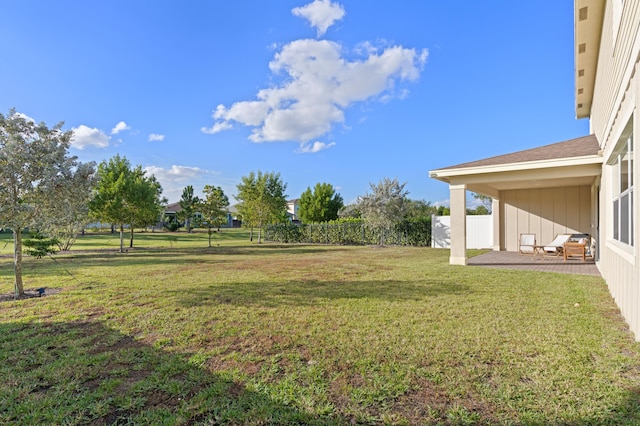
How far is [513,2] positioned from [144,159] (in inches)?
1021

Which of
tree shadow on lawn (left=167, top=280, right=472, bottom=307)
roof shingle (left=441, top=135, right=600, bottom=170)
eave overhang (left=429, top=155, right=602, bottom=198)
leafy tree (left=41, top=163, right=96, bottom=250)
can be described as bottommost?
tree shadow on lawn (left=167, top=280, right=472, bottom=307)

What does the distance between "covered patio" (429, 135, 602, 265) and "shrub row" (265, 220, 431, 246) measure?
4.60m

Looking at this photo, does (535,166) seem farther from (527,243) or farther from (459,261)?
(527,243)

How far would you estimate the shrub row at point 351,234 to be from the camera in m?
19.4

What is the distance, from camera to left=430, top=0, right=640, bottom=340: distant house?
400 cm

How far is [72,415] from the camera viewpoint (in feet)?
7.89

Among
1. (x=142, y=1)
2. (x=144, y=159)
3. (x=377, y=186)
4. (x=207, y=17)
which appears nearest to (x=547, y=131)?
(x=377, y=186)

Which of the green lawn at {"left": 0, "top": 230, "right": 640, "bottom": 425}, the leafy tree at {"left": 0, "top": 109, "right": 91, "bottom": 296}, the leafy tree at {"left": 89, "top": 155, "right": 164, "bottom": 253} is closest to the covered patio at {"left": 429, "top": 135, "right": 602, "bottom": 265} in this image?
the green lawn at {"left": 0, "top": 230, "right": 640, "bottom": 425}

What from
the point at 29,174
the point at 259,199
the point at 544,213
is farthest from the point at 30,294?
the point at 259,199

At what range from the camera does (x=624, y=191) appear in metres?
4.96

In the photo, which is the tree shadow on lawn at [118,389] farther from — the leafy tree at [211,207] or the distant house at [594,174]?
the leafy tree at [211,207]

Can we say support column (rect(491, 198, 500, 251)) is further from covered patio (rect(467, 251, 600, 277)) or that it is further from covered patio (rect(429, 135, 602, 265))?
covered patio (rect(467, 251, 600, 277))

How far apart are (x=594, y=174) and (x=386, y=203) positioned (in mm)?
11163

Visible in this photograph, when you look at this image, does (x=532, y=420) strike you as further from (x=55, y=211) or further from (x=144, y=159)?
(x=144, y=159)
